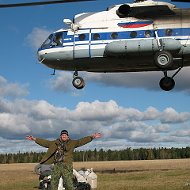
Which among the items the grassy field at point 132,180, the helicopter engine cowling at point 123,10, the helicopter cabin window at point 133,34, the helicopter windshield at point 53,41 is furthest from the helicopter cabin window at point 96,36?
the grassy field at point 132,180

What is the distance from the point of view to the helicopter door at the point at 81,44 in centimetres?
2391

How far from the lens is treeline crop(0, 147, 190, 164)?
11023 centimetres

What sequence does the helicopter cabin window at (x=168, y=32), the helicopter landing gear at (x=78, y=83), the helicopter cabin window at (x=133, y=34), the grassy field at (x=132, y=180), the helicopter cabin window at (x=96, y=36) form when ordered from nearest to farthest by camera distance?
the grassy field at (x=132, y=180) < the helicopter cabin window at (x=168, y=32) < the helicopter cabin window at (x=133, y=34) < the helicopter cabin window at (x=96, y=36) < the helicopter landing gear at (x=78, y=83)

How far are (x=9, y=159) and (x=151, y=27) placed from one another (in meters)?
95.4

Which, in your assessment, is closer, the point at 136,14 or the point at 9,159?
the point at 136,14

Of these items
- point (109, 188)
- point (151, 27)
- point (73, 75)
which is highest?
point (151, 27)

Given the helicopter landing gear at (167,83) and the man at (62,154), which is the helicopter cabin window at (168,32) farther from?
the man at (62,154)

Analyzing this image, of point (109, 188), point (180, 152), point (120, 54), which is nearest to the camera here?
point (109, 188)

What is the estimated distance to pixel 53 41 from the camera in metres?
25.2

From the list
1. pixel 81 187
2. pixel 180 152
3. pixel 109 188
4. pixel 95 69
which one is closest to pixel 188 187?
pixel 109 188

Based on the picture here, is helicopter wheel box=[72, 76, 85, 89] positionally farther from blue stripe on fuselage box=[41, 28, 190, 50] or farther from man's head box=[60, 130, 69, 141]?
man's head box=[60, 130, 69, 141]

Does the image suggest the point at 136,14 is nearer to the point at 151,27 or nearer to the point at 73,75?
the point at 151,27

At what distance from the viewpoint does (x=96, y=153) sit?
115 meters

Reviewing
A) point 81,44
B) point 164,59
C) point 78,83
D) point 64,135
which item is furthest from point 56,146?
point 78,83
